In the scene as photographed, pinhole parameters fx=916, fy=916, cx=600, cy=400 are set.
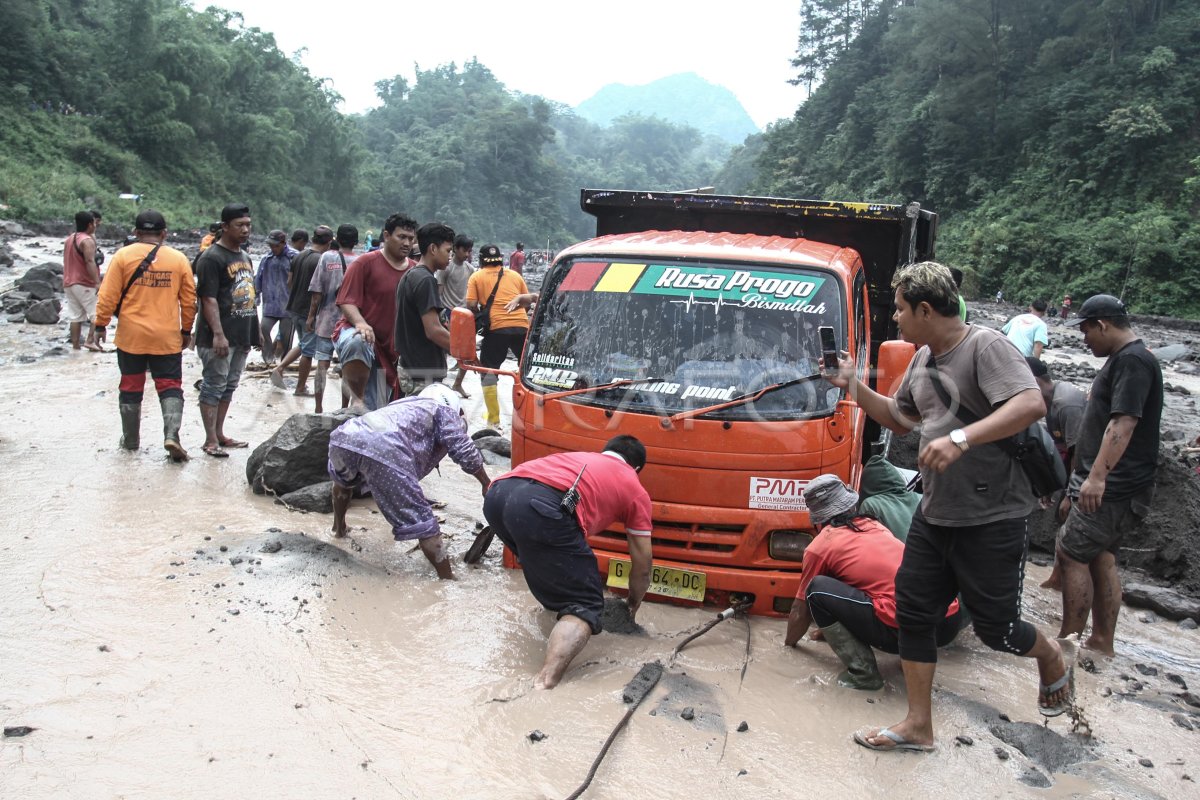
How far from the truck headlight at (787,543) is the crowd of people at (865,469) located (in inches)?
11.3

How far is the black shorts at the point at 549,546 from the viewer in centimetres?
386

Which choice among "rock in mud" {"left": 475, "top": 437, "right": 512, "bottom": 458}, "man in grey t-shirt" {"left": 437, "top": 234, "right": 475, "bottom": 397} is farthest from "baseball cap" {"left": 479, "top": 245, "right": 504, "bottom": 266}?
"rock in mud" {"left": 475, "top": 437, "right": 512, "bottom": 458}

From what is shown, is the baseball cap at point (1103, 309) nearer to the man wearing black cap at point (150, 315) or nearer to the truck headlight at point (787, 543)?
the truck headlight at point (787, 543)

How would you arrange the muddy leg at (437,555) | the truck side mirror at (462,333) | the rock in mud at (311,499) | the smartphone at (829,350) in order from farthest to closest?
the rock in mud at (311,499) → the truck side mirror at (462,333) → the muddy leg at (437,555) → the smartphone at (829,350)

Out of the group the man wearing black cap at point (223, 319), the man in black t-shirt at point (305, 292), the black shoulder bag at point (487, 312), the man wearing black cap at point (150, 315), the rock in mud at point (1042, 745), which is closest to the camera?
the rock in mud at point (1042, 745)

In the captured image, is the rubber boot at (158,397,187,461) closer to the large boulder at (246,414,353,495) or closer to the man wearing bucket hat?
the large boulder at (246,414,353,495)

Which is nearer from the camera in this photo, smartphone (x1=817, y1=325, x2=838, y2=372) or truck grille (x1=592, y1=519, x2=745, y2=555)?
smartphone (x1=817, y1=325, x2=838, y2=372)

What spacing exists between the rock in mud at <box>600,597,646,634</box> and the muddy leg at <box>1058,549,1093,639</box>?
2166mm

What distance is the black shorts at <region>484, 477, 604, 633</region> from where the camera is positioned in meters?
3.86

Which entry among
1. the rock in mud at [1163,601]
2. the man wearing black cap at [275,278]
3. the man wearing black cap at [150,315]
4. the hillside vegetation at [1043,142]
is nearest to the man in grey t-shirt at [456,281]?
the man wearing black cap at [275,278]

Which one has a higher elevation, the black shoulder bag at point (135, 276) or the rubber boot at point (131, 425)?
the black shoulder bag at point (135, 276)

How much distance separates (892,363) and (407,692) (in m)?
2.51

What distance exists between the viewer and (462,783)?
3.09 m

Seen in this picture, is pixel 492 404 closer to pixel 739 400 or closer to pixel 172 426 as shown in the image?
pixel 172 426
